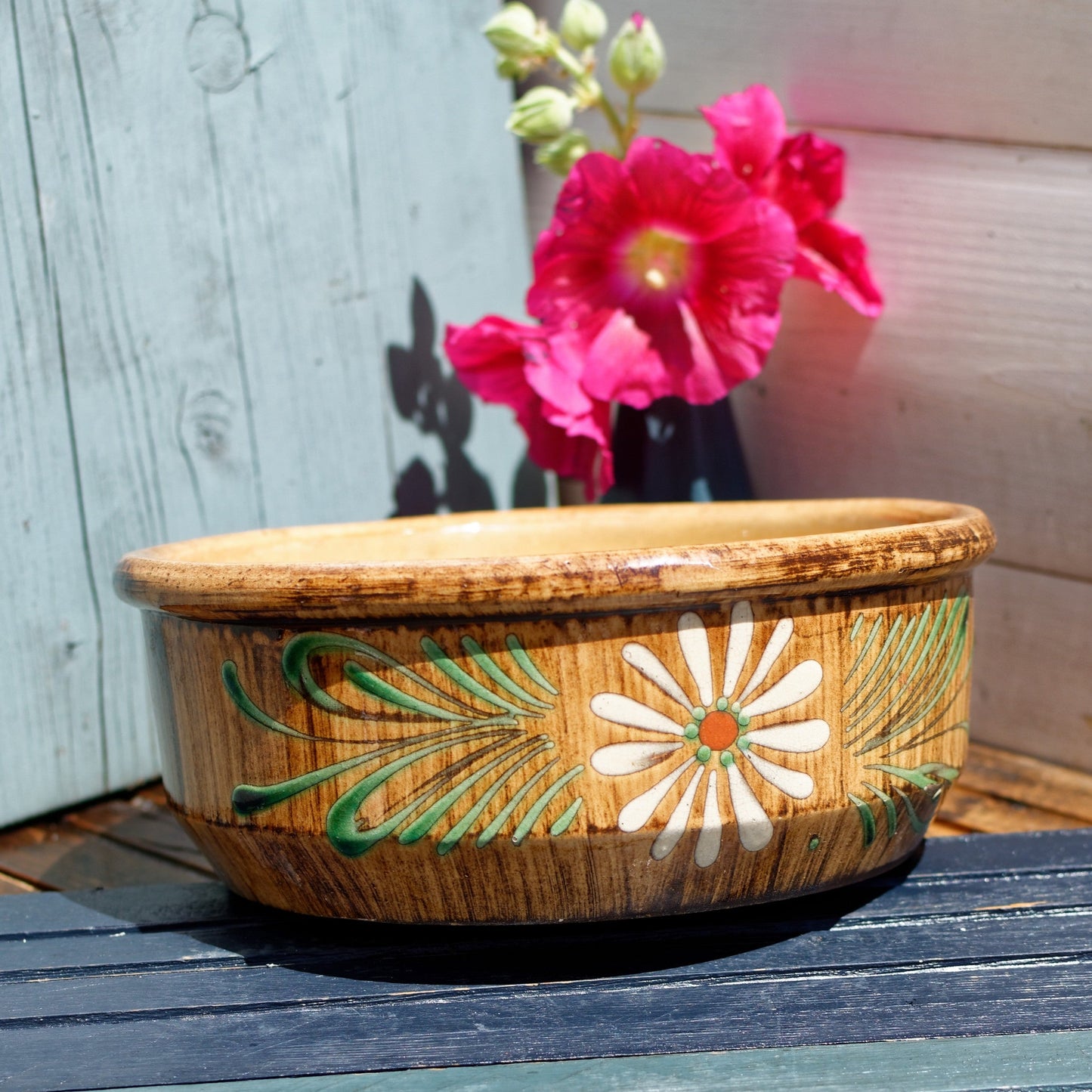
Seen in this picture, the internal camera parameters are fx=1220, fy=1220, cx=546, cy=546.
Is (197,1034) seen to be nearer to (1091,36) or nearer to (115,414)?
(115,414)

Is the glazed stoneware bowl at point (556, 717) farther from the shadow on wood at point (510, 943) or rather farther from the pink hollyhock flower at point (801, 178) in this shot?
the pink hollyhock flower at point (801, 178)

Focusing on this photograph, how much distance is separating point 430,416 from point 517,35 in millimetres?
316

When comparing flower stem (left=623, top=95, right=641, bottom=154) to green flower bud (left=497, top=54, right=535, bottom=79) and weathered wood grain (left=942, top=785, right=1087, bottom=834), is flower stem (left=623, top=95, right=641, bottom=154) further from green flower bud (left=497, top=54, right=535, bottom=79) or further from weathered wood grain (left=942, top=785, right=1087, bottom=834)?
weathered wood grain (left=942, top=785, right=1087, bottom=834)

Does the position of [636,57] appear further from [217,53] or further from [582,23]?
[217,53]

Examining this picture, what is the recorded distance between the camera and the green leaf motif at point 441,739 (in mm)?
508

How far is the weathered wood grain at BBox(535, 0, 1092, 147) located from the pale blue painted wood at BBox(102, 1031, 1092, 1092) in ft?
2.01

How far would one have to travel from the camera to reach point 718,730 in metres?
0.52

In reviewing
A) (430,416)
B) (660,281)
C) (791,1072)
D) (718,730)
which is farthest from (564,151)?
(791,1072)

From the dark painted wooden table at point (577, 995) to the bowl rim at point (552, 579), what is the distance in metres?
0.17

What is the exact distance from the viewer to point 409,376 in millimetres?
1039

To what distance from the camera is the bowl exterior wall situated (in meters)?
0.51

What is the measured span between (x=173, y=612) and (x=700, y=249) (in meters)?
0.49

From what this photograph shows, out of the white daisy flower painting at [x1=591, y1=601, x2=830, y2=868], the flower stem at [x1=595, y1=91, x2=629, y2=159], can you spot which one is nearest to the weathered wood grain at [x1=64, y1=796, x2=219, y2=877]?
the white daisy flower painting at [x1=591, y1=601, x2=830, y2=868]

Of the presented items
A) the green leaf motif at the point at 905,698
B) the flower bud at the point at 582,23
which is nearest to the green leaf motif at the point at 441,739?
the green leaf motif at the point at 905,698
